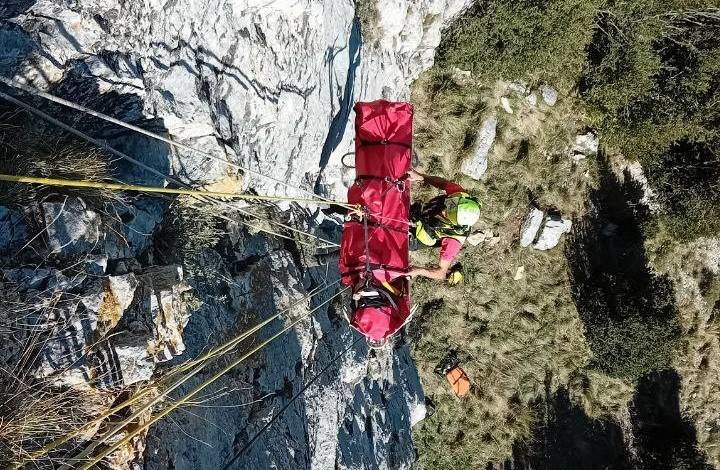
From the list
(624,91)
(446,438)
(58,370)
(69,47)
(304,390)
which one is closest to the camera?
(58,370)

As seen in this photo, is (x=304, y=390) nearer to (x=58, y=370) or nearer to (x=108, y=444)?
(x=108, y=444)

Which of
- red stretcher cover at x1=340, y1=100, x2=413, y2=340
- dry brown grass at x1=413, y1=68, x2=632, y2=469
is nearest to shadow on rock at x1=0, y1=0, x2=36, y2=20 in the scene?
red stretcher cover at x1=340, y1=100, x2=413, y2=340

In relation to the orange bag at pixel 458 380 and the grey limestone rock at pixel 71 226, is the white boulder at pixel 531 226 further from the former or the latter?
the grey limestone rock at pixel 71 226

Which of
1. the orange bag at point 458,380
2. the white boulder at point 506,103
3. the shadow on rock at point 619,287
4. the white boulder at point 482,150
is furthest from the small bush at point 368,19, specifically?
the orange bag at point 458,380

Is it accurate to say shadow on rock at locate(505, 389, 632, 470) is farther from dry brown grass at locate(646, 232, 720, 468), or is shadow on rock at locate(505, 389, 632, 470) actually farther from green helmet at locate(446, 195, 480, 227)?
green helmet at locate(446, 195, 480, 227)

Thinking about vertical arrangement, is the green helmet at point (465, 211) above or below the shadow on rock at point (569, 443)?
above

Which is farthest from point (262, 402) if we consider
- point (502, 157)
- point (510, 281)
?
point (502, 157)
